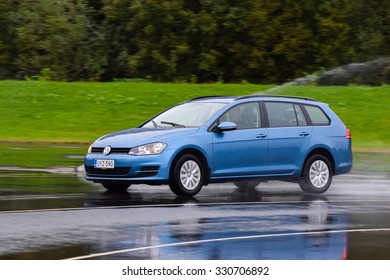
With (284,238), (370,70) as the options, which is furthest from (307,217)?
(370,70)

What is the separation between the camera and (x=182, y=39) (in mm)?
57438

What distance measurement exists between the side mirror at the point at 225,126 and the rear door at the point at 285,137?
2.94 feet

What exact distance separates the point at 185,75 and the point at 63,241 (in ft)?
150

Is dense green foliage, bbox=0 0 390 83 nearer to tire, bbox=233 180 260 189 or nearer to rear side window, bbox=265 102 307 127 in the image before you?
tire, bbox=233 180 260 189

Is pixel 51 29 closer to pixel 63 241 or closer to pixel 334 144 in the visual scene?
pixel 334 144

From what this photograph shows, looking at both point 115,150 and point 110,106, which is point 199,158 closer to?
point 115,150

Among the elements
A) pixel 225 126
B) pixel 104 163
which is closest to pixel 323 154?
pixel 225 126

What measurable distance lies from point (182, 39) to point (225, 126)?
41276mm

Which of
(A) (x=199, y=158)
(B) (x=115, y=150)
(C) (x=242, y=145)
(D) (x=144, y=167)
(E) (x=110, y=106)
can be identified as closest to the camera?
(D) (x=144, y=167)

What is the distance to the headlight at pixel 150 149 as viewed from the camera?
15.9m

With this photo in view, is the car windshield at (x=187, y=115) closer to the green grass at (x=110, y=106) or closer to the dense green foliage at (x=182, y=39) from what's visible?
the green grass at (x=110, y=106)

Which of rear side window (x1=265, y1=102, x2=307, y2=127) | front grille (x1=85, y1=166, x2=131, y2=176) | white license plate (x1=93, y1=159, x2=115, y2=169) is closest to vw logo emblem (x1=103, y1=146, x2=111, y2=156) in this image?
white license plate (x1=93, y1=159, x2=115, y2=169)

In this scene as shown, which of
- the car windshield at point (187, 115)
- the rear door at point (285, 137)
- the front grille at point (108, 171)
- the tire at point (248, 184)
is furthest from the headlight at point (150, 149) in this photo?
the tire at point (248, 184)

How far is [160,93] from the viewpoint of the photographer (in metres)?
39.5
